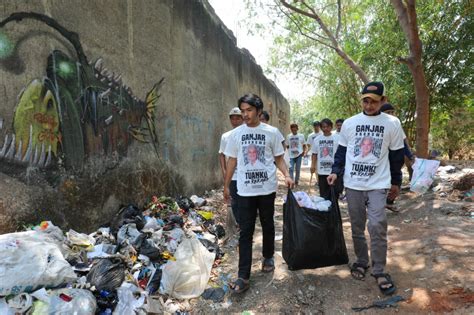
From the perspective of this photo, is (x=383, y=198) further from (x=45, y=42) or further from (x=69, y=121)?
(x=45, y=42)

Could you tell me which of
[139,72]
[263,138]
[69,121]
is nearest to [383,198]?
[263,138]

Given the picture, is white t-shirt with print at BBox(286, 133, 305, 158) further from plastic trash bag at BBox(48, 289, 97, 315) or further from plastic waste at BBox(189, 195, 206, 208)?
plastic trash bag at BBox(48, 289, 97, 315)

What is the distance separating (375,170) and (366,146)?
223 millimetres

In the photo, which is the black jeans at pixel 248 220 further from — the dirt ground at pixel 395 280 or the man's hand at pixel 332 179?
the man's hand at pixel 332 179

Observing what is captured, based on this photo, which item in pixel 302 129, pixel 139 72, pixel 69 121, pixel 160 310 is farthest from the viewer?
pixel 302 129

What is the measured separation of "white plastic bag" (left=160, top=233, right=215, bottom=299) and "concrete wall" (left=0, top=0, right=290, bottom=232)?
1.14 meters

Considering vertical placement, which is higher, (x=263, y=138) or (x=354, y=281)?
(x=263, y=138)

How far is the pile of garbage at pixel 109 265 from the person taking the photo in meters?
2.10

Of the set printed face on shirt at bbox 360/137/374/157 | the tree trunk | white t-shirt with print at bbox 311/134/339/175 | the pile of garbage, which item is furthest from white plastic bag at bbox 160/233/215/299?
the tree trunk

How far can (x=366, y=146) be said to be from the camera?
2895 mm

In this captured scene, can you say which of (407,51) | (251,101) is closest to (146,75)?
(251,101)

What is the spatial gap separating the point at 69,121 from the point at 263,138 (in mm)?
1927

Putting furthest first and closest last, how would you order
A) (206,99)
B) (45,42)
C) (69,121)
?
(206,99)
(69,121)
(45,42)

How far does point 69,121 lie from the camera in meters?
3.24
